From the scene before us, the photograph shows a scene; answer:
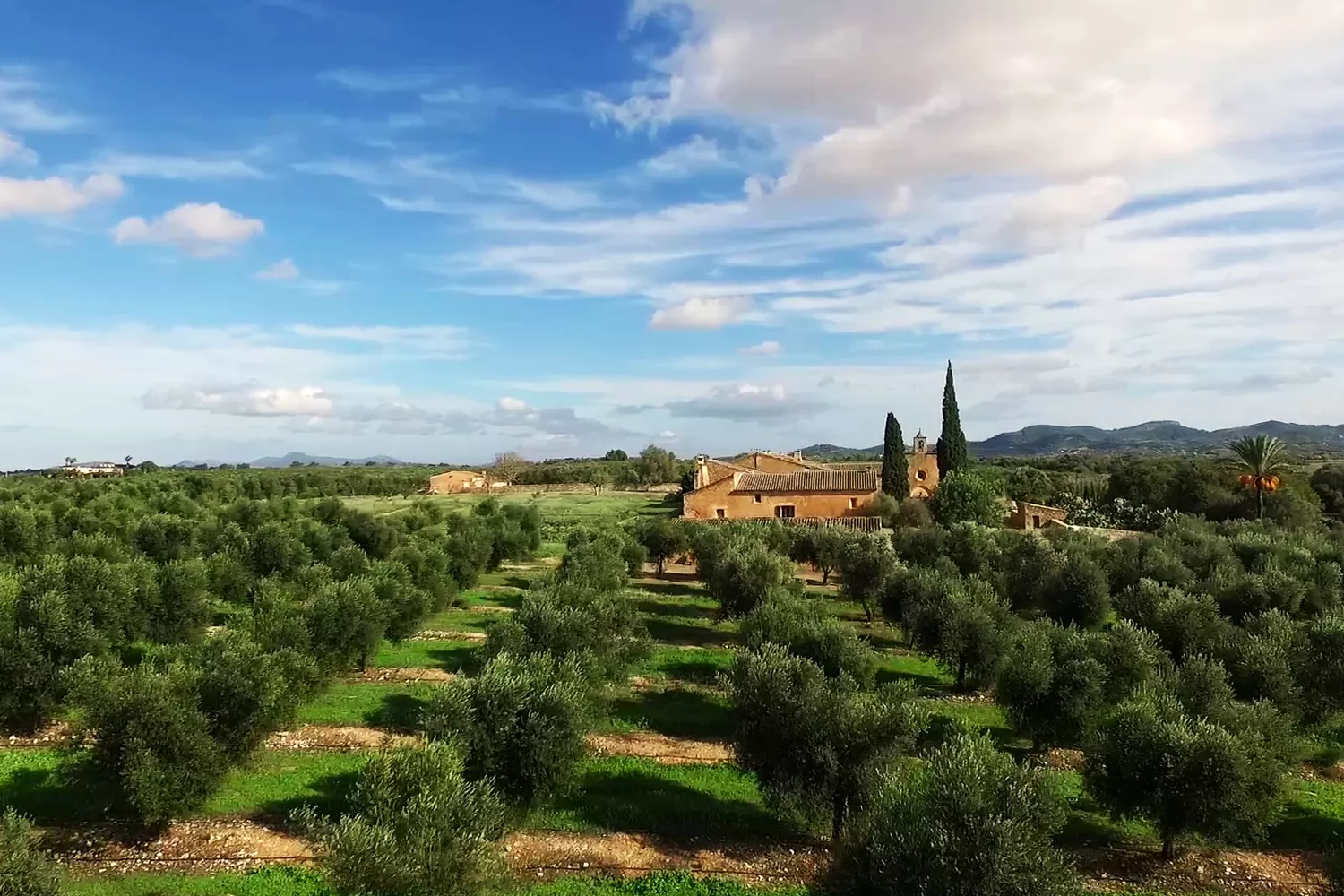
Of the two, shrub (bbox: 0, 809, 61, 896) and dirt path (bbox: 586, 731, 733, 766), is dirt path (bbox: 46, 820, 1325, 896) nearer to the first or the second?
dirt path (bbox: 586, 731, 733, 766)

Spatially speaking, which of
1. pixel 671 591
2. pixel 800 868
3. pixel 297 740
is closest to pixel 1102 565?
pixel 671 591

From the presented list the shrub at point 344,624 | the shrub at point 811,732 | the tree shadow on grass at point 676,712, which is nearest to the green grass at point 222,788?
the shrub at point 344,624

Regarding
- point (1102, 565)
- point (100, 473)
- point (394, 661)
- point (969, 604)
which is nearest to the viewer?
point (969, 604)

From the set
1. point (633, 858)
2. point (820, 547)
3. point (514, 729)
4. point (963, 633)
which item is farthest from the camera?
point (820, 547)

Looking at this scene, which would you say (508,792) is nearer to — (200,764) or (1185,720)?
(200,764)

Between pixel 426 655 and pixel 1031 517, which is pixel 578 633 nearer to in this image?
pixel 426 655

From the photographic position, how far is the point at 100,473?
12756 cm

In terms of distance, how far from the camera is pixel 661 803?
1956 cm

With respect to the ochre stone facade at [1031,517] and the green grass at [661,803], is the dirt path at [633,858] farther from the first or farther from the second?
the ochre stone facade at [1031,517]

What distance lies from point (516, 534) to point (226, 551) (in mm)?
19791

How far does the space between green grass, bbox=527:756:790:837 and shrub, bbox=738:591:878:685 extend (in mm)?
3784

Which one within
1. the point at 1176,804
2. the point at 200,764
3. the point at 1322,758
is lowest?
the point at 1322,758

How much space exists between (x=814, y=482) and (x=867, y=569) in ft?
95.8

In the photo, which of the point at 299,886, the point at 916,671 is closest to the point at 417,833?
the point at 299,886
